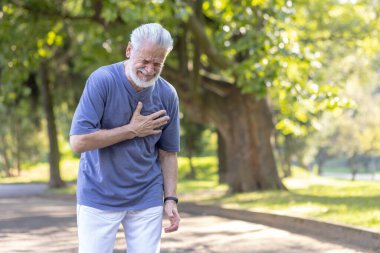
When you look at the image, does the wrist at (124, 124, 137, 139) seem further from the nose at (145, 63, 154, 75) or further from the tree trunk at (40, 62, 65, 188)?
the tree trunk at (40, 62, 65, 188)

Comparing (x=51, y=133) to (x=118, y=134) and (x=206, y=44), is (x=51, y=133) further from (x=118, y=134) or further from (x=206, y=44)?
(x=118, y=134)

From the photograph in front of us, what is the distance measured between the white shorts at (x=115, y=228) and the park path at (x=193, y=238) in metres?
5.67

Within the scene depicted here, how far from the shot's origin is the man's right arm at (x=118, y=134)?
3850 millimetres

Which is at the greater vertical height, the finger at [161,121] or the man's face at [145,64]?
the man's face at [145,64]

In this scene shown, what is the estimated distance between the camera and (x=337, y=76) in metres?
38.7

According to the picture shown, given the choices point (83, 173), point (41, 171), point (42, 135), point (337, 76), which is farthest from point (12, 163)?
point (83, 173)

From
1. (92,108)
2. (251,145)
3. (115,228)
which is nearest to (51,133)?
(251,145)

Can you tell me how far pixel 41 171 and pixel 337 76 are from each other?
22920 mm

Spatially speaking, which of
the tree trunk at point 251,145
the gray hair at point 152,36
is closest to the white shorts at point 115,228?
the gray hair at point 152,36

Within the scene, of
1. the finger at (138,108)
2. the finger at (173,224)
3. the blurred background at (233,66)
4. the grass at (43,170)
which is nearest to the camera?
the finger at (138,108)

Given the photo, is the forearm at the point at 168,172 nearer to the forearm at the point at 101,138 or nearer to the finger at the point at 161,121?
the finger at the point at 161,121

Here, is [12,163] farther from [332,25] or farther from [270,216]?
[270,216]

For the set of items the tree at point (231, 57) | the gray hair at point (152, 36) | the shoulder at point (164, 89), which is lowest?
the shoulder at point (164, 89)

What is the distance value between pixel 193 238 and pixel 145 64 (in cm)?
749
